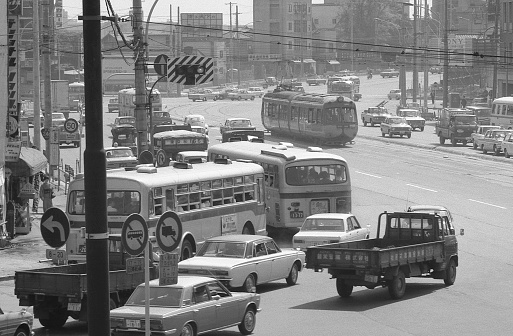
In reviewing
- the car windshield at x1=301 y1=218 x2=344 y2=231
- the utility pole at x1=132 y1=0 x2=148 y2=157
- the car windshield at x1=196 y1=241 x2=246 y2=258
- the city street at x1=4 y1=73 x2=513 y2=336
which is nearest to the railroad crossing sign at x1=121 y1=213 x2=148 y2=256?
the city street at x1=4 y1=73 x2=513 y2=336

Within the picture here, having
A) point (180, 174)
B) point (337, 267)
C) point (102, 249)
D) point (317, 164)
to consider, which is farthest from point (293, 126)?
point (102, 249)

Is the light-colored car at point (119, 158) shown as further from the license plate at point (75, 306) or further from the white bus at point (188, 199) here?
the license plate at point (75, 306)

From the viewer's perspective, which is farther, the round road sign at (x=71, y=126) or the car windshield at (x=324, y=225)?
the round road sign at (x=71, y=126)

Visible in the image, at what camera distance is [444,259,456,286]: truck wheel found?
24.1 m

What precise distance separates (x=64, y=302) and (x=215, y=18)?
156281 millimetres

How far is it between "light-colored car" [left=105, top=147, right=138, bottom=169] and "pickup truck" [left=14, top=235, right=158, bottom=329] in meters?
24.2

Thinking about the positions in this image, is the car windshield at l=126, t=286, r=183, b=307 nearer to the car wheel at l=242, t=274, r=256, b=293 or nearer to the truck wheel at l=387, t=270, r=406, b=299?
the car wheel at l=242, t=274, r=256, b=293

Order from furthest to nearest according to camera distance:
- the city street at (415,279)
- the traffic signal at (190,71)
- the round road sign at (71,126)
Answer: the round road sign at (71,126)
the traffic signal at (190,71)
the city street at (415,279)

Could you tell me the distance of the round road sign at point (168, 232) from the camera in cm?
1377

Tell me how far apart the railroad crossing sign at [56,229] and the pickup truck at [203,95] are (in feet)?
383

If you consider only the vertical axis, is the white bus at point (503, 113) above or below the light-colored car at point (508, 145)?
above

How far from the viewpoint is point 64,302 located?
59.9 feet

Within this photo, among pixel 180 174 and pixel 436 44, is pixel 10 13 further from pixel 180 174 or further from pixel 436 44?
pixel 436 44

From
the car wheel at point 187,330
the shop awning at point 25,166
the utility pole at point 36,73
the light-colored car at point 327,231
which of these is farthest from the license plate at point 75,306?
the utility pole at point 36,73
